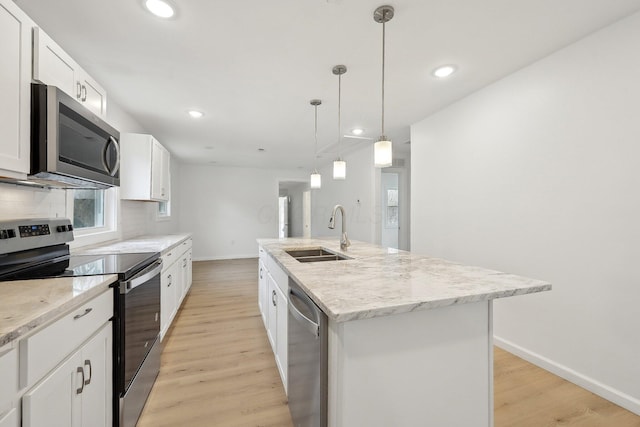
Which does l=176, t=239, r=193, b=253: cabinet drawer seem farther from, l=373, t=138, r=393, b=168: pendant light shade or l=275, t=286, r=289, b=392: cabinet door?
l=373, t=138, r=393, b=168: pendant light shade

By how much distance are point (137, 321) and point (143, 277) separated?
25cm

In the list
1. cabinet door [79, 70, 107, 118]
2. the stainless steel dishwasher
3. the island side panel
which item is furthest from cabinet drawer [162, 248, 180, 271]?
the island side panel

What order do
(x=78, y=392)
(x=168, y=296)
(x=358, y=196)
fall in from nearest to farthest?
1. (x=78, y=392)
2. (x=168, y=296)
3. (x=358, y=196)

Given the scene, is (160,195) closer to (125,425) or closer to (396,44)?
(125,425)

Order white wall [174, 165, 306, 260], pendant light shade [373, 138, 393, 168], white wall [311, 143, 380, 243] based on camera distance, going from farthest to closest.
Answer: white wall [174, 165, 306, 260] → white wall [311, 143, 380, 243] → pendant light shade [373, 138, 393, 168]

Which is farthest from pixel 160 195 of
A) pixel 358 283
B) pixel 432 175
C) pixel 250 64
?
pixel 432 175

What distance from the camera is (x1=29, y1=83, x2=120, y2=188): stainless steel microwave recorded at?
Result: 4.10ft

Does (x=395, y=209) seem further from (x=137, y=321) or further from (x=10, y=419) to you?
(x=10, y=419)

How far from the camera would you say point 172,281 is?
2799 millimetres

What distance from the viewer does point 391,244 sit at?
20.0ft

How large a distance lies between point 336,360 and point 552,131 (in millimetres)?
2348

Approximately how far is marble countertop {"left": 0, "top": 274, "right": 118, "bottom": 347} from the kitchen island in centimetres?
88

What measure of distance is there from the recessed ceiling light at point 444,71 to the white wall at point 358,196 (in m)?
2.39

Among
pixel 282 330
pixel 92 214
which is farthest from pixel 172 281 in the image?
pixel 282 330
